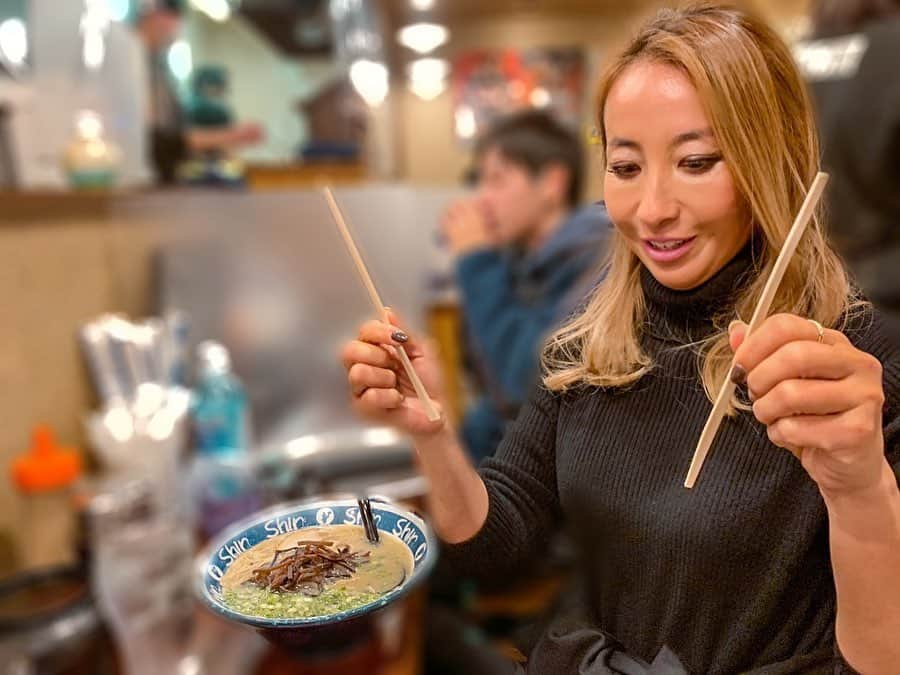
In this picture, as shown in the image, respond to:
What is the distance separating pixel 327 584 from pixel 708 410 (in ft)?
0.67

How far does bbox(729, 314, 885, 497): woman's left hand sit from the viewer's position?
320mm

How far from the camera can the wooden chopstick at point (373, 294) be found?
33cm

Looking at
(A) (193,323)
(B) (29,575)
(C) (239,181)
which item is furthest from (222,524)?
(C) (239,181)

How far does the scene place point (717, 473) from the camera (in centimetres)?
38

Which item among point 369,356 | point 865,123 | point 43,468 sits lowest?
point 43,468

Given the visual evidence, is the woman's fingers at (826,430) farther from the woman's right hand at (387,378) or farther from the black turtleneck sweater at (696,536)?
the woman's right hand at (387,378)

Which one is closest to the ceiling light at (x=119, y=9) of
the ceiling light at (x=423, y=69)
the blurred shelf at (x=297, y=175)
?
the blurred shelf at (x=297, y=175)

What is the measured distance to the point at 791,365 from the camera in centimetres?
32

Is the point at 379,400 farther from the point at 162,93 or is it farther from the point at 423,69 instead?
the point at 162,93

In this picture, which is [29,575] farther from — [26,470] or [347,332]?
[347,332]

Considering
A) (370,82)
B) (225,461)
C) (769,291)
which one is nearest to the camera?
(769,291)

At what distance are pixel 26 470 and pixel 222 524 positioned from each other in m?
0.90

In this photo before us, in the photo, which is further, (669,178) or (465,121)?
(465,121)

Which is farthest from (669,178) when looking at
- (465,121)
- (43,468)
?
(465,121)
